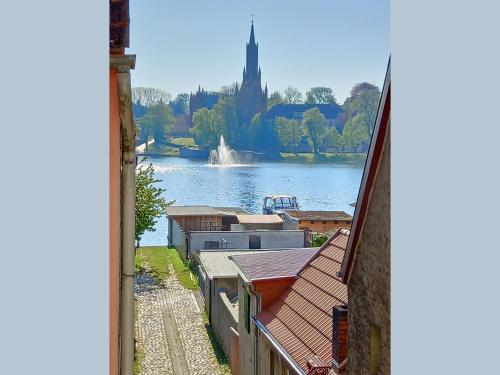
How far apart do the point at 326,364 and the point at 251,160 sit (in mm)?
128865

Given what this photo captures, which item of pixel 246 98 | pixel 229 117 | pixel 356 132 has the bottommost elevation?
pixel 356 132

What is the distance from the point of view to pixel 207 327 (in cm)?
2300

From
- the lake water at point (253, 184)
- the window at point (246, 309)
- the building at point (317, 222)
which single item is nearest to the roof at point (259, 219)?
the building at point (317, 222)

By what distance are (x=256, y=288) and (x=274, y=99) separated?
158 metres

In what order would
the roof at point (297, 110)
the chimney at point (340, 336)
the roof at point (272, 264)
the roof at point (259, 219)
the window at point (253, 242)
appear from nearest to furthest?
the chimney at point (340, 336) < the roof at point (272, 264) < the window at point (253, 242) < the roof at point (259, 219) < the roof at point (297, 110)

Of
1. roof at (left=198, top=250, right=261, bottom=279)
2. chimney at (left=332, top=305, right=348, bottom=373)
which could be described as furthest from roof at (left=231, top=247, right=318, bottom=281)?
chimney at (left=332, top=305, right=348, bottom=373)

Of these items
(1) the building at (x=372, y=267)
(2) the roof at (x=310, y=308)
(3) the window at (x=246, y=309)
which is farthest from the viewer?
(3) the window at (x=246, y=309)

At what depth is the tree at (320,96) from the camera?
169625mm

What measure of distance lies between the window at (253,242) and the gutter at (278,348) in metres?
17.7

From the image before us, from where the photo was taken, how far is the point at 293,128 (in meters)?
142

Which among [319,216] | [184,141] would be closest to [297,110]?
[184,141]

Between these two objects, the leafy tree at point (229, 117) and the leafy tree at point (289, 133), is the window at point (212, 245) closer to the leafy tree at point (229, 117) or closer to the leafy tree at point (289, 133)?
the leafy tree at point (289, 133)

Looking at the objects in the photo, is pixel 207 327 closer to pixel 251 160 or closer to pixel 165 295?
pixel 165 295

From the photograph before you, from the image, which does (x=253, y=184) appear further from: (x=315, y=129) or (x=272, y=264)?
(x=272, y=264)
